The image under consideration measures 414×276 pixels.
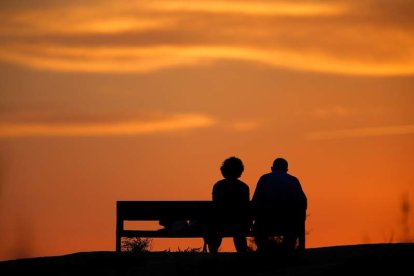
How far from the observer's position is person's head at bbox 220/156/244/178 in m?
17.1

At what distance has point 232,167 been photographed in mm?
17156

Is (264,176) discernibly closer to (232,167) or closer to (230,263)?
(232,167)

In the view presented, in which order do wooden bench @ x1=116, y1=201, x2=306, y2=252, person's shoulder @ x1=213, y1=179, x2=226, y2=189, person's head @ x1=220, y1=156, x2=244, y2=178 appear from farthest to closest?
wooden bench @ x1=116, y1=201, x2=306, y2=252
person's shoulder @ x1=213, y1=179, x2=226, y2=189
person's head @ x1=220, y1=156, x2=244, y2=178


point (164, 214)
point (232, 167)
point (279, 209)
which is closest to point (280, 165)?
point (279, 209)

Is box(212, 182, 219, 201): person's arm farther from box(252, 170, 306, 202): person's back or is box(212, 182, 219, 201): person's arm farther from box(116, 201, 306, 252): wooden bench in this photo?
box(252, 170, 306, 202): person's back

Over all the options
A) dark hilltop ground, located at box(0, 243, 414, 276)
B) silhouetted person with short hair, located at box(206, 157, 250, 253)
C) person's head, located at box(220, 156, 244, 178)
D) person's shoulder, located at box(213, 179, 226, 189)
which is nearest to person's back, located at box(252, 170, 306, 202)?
silhouetted person with short hair, located at box(206, 157, 250, 253)

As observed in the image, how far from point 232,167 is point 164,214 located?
2.04m

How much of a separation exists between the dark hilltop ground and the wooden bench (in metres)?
1.62

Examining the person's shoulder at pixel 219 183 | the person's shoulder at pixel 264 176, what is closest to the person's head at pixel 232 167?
the person's shoulder at pixel 219 183

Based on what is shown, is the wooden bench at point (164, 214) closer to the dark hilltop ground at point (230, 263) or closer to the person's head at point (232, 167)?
the person's head at point (232, 167)

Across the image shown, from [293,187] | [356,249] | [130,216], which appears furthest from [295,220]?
[130,216]

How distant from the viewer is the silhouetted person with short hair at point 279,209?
1725cm

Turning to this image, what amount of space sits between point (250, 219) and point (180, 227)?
1350 millimetres

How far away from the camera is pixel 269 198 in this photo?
1742cm
